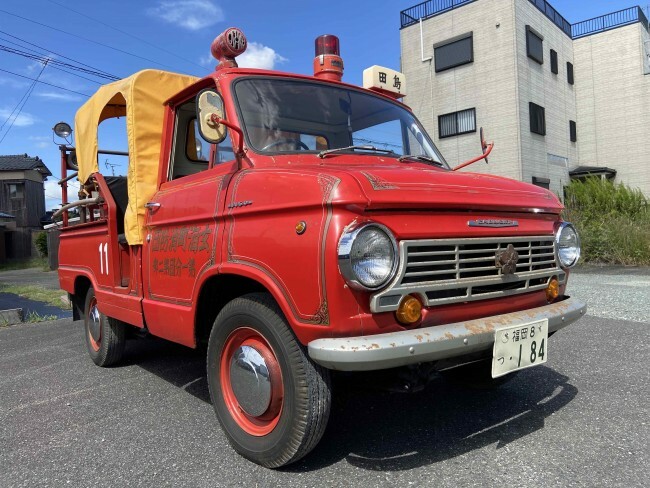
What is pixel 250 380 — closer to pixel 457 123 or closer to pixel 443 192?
pixel 443 192

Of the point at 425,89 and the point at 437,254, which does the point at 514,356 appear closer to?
the point at 437,254

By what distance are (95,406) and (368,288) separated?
2519 millimetres

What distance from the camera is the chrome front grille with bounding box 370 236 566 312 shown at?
2.10 metres

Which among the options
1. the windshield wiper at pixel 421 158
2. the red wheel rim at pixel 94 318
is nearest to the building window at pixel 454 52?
the windshield wiper at pixel 421 158

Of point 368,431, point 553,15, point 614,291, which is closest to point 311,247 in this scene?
point 368,431

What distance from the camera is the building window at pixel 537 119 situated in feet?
59.3

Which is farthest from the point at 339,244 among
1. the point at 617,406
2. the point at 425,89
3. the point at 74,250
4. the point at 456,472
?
the point at 425,89

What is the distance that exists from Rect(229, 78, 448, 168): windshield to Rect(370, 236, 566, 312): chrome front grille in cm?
97

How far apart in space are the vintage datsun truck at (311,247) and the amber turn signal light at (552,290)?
13 mm

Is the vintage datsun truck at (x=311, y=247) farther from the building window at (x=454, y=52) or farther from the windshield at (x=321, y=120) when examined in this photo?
the building window at (x=454, y=52)

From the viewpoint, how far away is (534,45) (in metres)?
18.5

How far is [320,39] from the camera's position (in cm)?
397

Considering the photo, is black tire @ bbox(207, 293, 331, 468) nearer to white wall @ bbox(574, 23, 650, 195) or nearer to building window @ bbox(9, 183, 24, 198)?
white wall @ bbox(574, 23, 650, 195)

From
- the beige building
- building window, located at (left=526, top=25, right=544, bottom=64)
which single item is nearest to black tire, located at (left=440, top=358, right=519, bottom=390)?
the beige building
